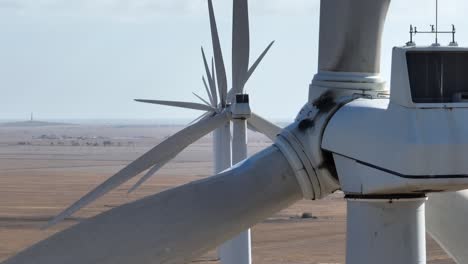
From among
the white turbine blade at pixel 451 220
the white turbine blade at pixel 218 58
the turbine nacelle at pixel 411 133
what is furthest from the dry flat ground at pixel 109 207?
the turbine nacelle at pixel 411 133

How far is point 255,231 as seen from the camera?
47.5m

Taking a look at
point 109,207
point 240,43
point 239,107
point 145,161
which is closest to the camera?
point 145,161

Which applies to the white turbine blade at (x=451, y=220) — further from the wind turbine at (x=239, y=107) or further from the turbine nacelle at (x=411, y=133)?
the wind turbine at (x=239, y=107)

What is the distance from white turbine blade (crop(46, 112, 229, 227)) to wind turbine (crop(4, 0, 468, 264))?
8.50 ft

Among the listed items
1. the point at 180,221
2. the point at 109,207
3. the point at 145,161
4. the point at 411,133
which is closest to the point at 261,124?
the point at 145,161

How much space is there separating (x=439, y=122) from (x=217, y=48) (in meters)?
11.0

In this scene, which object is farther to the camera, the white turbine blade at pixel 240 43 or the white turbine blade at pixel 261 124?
the white turbine blade at pixel 261 124

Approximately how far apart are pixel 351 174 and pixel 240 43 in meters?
6.66

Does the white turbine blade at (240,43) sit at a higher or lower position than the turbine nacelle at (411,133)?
higher

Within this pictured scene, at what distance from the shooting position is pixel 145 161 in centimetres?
1153

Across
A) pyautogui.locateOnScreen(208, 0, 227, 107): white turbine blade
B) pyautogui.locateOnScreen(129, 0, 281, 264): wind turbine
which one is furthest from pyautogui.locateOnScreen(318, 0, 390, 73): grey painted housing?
pyautogui.locateOnScreen(208, 0, 227, 107): white turbine blade

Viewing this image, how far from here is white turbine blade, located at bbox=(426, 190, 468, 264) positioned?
855 cm

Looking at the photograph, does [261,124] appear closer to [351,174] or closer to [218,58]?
[218,58]

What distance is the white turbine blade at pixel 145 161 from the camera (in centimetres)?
1069
